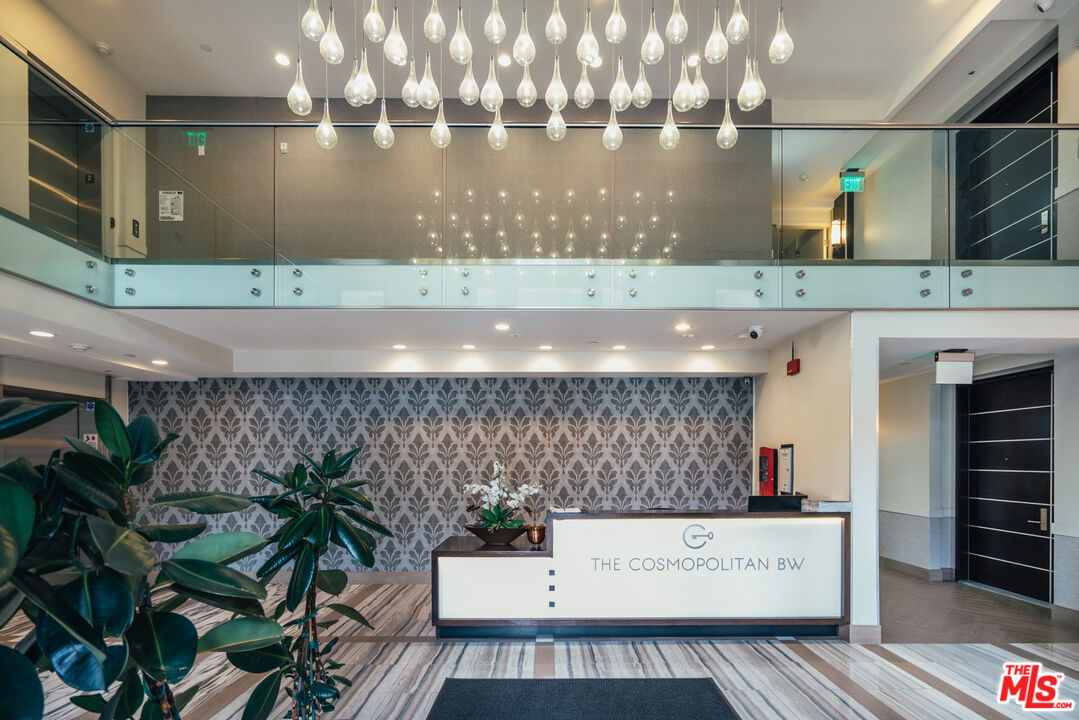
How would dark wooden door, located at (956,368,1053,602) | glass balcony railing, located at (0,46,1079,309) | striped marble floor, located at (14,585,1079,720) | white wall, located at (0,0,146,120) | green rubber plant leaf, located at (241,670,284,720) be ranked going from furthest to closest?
dark wooden door, located at (956,368,1053,602), white wall, located at (0,0,146,120), glass balcony railing, located at (0,46,1079,309), striped marble floor, located at (14,585,1079,720), green rubber plant leaf, located at (241,670,284,720)

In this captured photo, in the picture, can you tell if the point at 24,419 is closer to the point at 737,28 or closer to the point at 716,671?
the point at 737,28

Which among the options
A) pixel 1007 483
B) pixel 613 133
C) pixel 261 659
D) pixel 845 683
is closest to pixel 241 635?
pixel 261 659

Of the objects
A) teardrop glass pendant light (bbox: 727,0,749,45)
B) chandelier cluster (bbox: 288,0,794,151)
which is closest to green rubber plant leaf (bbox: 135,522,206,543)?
chandelier cluster (bbox: 288,0,794,151)

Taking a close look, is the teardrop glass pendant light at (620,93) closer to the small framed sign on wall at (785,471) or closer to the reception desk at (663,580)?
the reception desk at (663,580)

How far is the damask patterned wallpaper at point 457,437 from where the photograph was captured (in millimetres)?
7797

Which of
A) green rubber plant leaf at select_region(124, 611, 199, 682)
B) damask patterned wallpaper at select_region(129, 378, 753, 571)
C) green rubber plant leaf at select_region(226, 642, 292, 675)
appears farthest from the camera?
damask patterned wallpaper at select_region(129, 378, 753, 571)

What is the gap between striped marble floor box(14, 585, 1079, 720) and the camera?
12.8 feet

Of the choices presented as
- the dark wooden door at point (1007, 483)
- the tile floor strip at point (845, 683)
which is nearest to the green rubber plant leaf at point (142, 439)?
the tile floor strip at point (845, 683)

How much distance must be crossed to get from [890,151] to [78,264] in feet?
22.1

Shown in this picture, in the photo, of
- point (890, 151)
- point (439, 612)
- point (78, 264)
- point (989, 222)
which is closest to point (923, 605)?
point (989, 222)

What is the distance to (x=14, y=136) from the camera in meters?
4.07

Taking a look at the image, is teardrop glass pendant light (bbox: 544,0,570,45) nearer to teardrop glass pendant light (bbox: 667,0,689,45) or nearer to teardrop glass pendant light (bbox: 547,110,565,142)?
teardrop glass pendant light (bbox: 547,110,565,142)

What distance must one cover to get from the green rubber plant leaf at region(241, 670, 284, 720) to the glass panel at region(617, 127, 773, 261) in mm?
3998

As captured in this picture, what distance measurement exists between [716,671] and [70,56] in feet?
27.2
